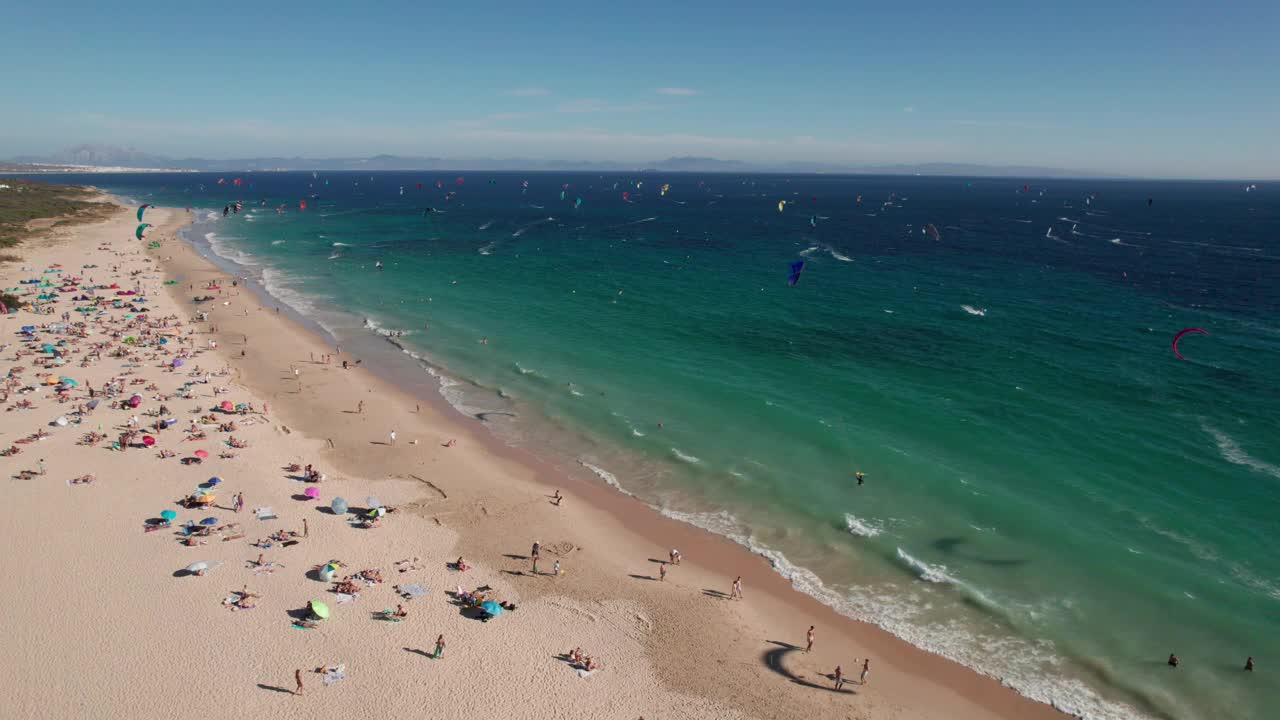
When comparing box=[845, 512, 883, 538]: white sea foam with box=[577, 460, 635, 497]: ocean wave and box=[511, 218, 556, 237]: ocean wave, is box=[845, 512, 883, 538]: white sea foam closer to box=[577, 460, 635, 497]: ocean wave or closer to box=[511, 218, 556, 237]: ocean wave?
box=[577, 460, 635, 497]: ocean wave

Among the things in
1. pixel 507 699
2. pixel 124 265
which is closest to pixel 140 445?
pixel 507 699

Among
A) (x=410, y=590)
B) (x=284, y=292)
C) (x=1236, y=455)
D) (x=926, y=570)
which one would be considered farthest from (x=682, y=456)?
(x=284, y=292)

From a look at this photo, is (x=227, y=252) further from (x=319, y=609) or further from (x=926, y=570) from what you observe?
(x=926, y=570)

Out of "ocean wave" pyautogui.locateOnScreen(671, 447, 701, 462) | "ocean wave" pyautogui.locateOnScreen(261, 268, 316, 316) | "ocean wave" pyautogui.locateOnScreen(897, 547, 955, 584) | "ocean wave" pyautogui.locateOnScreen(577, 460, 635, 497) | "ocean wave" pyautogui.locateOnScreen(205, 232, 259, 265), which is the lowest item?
"ocean wave" pyautogui.locateOnScreen(897, 547, 955, 584)

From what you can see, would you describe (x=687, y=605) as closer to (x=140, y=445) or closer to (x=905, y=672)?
(x=905, y=672)

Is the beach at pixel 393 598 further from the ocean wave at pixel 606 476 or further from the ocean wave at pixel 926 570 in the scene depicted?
the ocean wave at pixel 926 570

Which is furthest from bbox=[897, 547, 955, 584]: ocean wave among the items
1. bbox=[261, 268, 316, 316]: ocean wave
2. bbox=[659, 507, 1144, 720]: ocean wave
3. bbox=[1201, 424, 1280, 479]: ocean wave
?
bbox=[261, 268, 316, 316]: ocean wave

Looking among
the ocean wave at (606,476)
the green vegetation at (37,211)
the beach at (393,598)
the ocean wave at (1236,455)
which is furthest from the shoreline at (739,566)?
the green vegetation at (37,211)
